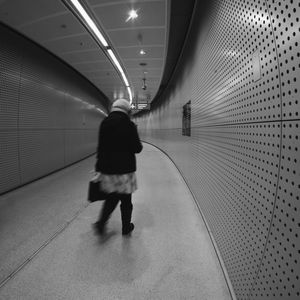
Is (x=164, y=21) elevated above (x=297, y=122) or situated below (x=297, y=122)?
above

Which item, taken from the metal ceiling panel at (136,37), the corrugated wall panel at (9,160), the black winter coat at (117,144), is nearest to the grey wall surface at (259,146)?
the black winter coat at (117,144)

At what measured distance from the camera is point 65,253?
187cm

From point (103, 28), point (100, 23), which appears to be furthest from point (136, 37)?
point (100, 23)

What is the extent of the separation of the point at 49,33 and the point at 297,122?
5082 mm

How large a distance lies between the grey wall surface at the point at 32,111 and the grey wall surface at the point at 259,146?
4250mm

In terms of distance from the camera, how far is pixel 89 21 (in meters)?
3.57

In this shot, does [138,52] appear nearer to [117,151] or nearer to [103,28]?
[103,28]

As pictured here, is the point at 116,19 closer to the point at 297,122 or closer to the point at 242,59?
the point at 242,59

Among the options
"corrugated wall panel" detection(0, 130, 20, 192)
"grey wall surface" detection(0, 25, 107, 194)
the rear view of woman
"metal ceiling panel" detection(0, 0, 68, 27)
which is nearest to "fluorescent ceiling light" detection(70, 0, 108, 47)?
"metal ceiling panel" detection(0, 0, 68, 27)

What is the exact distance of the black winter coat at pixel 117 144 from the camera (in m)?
1.96

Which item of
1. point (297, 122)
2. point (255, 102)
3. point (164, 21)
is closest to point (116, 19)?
point (164, 21)

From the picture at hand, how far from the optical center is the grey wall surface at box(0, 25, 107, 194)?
147 inches

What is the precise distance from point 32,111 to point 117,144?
3.82 meters

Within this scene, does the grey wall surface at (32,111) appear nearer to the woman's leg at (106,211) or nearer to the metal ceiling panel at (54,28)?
the metal ceiling panel at (54,28)
